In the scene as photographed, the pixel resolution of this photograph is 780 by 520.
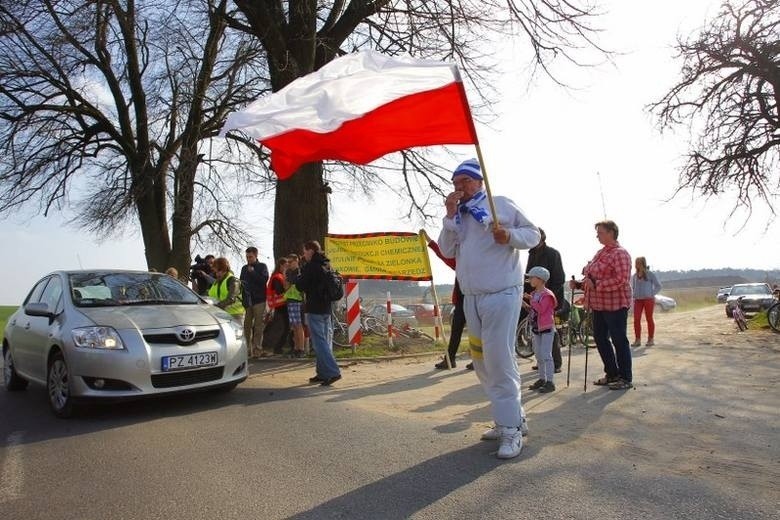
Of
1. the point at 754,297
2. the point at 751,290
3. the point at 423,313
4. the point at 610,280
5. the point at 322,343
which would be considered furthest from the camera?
the point at 423,313

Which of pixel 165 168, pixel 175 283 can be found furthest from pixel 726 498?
pixel 165 168

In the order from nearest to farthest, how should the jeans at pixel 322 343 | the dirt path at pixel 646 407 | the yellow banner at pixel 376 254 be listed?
the dirt path at pixel 646 407 → the jeans at pixel 322 343 → the yellow banner at pixel 376 254

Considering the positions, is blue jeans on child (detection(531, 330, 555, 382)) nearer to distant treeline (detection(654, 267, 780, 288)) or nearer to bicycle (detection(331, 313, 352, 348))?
bicycle (detection(331, 313, 352, 348))

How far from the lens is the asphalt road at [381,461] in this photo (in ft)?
11.1

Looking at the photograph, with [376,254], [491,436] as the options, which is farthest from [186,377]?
[376,254]

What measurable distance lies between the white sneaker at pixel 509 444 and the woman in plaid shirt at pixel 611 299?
292cm

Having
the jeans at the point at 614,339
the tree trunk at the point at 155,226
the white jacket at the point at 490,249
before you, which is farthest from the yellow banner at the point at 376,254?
the tree trunk at the point at 155,226

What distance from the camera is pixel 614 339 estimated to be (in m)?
6.66

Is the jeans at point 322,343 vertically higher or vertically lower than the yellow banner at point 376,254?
lower

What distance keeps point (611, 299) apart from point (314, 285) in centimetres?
368

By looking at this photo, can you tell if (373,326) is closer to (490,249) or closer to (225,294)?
(225,294)

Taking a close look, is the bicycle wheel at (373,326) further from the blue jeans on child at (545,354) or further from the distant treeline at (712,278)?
the distant treeline at (712,278)

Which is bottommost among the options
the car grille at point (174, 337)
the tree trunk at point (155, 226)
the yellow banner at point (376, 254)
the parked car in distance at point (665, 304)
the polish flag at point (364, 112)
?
the parked car in distance at point (665, 304)

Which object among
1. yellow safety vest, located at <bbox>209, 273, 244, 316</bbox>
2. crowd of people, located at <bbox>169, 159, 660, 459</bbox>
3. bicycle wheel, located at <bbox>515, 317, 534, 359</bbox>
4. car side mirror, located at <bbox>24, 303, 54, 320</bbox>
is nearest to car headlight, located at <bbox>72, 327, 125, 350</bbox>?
car side mirror, located at <bbox>24, 303, 54, 320</bbox>
